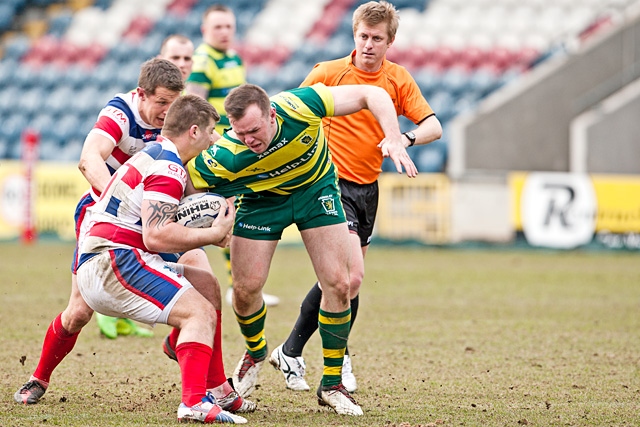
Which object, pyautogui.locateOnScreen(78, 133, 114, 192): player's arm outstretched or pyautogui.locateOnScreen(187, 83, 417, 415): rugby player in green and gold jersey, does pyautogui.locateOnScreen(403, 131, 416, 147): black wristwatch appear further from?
pyautogui.locateOnScreen(78, 133, 114, 192): player's arm outstretched

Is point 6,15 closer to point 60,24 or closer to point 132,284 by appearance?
point 60,24

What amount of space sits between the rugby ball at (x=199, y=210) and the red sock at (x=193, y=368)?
2.08 ft

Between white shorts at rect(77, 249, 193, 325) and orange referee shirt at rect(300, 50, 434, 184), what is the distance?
1.78 meters

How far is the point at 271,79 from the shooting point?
2047 cm

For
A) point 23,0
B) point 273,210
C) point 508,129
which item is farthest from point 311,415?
point 23,0

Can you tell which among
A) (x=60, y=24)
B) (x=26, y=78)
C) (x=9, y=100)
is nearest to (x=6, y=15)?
(x=60, y=24)

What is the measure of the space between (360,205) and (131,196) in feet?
6.09

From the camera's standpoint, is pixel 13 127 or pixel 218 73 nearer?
pixel 218 73

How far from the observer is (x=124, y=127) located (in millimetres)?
5879

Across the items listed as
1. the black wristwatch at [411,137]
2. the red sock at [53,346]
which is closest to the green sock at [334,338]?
the black wristwatch at [411,137]

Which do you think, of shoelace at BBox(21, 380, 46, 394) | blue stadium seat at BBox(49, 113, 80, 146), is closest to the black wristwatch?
shoelace at BBox(21, 380, 46, 394)

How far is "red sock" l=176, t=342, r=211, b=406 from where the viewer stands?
482 cm

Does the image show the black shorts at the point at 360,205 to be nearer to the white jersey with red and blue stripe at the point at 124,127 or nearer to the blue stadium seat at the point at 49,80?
the white jersey with red and blue stripe at the point at 124,127

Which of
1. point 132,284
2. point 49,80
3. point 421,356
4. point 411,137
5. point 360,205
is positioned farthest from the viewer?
point 49,80
